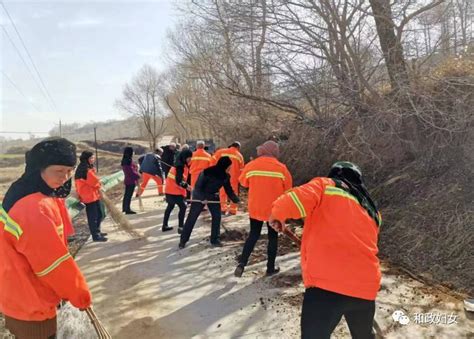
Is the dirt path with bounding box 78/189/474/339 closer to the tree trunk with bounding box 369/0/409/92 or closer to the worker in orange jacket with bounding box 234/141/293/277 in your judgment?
the worker in orange jacket with bounding box 234/141/293/277

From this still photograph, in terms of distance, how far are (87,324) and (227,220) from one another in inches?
206

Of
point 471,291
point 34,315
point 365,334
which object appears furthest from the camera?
point 471,291

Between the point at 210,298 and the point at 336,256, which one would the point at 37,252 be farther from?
the point at 210,298

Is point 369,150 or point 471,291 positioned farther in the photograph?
point 369,150

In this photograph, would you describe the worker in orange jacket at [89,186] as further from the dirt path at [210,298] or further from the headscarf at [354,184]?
the headscarf at [354,184]

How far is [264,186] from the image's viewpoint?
504cm

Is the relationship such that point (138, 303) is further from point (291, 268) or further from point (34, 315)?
point (34, 315)

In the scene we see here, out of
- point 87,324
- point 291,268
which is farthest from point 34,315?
point 291,268

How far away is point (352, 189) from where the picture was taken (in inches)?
105

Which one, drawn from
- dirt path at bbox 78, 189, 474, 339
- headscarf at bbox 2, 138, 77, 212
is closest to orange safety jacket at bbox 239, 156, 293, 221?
dirt path at bbox 78, 189, 474, 339

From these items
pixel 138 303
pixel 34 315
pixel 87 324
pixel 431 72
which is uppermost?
pixel 431 72

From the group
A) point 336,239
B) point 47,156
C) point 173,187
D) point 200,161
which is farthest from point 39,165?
point 200,161

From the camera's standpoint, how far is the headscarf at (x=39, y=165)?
220 centimetres

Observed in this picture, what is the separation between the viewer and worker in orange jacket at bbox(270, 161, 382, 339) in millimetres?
2473
